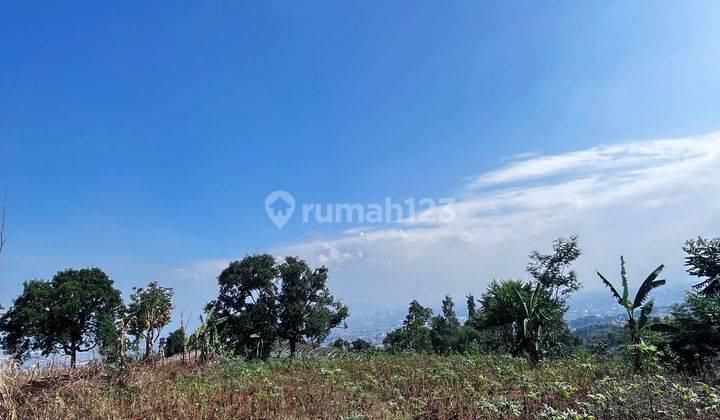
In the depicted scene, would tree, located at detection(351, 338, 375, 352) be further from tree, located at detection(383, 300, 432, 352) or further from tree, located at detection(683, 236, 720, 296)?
tree, located at detection(683, 236, 720, 296)

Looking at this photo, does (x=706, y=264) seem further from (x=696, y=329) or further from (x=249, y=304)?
(x=249, y=304)

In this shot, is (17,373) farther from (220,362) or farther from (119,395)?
(220,362)

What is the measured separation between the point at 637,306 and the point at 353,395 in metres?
10.2

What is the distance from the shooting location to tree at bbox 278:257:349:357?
31.8 m

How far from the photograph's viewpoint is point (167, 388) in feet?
28.1

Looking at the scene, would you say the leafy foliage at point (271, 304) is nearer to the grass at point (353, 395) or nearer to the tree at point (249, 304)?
the tree at point (249, 304)

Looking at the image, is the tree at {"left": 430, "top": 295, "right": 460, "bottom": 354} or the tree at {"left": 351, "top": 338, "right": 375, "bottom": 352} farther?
the tree at {"left": 430, "top": 295, "right": 460, "bottom": 354}

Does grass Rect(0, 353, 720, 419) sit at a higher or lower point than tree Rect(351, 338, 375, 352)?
higher

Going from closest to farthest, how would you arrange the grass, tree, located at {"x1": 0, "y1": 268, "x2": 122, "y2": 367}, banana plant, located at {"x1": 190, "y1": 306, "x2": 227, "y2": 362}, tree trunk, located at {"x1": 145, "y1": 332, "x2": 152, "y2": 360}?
the grass → tree trunk, located at {"x1": 145, "y1": 332, "x2": 152, "y2": 360} → banana plant, located at {"x1": 190, "y1": 306, "x2": 227, "y2": 362} → tree, located at {"x1": 0, "y1": 268, "x2": 122, "y2": 367}

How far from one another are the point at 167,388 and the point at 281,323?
2410cm

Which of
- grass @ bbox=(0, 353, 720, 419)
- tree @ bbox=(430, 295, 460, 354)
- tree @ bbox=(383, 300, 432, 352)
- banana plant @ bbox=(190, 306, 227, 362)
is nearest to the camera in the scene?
grass @ bbox=(0, 353, 720, 419)

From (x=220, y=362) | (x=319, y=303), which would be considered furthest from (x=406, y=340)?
(x=220, y=362)

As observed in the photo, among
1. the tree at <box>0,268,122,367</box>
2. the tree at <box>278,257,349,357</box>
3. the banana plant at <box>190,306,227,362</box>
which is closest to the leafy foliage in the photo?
the tree at <box>278,257,349,357</box>

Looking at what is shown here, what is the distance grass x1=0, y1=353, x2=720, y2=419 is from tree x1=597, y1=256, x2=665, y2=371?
6.69 ft
